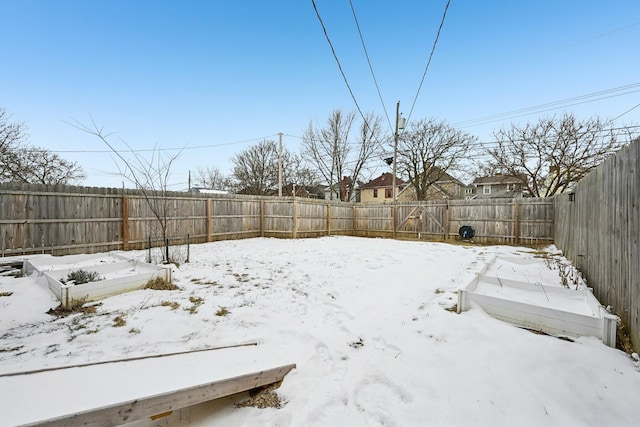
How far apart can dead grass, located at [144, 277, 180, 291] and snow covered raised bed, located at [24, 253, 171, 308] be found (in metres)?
0.06

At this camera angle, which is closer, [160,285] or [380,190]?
[160,285]

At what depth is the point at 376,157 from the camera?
822 inches

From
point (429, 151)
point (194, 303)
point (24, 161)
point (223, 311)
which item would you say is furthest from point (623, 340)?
point (24, 161)

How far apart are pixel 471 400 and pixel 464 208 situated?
10.2 meters

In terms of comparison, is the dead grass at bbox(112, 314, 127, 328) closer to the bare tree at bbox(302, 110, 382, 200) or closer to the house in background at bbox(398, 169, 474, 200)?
the bare tree at bbox(302, 110, 382, 200)

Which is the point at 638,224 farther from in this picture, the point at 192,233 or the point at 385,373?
the point at 192,233

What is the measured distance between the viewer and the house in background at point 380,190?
29.1m

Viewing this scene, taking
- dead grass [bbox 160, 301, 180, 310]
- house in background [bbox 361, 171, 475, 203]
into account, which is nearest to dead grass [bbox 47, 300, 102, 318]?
dead grass [bbox 160, 301, 180, 310]

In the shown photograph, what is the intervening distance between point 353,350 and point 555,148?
15.3 meters

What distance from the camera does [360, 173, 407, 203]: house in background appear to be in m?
29.1

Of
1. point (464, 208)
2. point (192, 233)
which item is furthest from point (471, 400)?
point (464, 208)

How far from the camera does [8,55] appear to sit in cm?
679

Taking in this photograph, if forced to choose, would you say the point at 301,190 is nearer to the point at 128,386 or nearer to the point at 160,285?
the point at 160,285

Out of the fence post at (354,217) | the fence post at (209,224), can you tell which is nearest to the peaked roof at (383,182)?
the fence post at (354,217)
